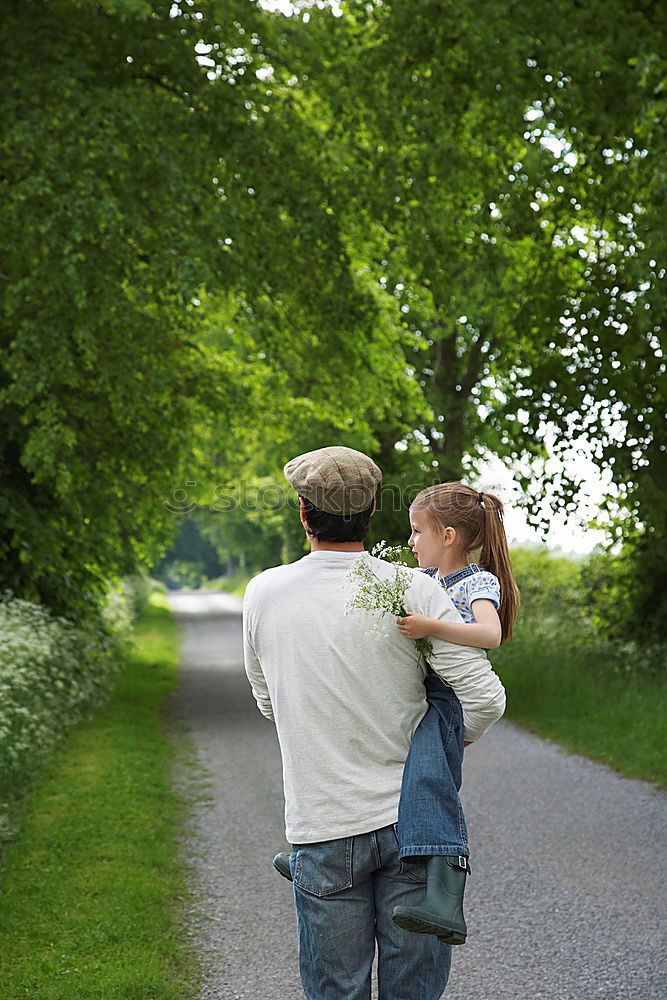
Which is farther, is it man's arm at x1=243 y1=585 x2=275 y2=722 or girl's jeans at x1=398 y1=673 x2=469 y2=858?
man's arm at x1=243 y1=585 x2=275 y2=722

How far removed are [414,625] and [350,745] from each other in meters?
0.36

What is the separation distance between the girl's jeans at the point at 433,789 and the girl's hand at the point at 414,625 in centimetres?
20

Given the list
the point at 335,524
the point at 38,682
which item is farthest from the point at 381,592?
the point at 38,682

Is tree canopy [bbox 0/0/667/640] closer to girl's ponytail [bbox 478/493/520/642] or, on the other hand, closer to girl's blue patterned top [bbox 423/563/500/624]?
girl's ponytail [bbox 478/493/520/642]

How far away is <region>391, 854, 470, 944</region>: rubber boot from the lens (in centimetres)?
255

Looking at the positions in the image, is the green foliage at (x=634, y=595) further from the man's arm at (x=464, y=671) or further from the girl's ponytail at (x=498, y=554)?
the man's arm at (x=464, y=671)

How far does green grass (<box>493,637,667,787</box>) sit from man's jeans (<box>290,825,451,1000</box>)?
743cm

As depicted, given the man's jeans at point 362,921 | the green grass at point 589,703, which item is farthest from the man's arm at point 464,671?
the green grass at point 589,703

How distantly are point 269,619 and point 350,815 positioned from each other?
539mm

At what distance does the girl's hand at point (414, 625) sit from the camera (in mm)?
2623

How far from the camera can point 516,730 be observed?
13039 mm

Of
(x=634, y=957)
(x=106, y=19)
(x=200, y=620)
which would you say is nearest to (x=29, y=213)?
(x=106, y=19)

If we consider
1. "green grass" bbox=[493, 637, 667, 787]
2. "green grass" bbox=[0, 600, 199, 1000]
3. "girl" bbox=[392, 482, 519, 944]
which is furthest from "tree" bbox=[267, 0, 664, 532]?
"girl" bbox=[392, 482, 519, 944]

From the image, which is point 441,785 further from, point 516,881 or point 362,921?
point 516,881
